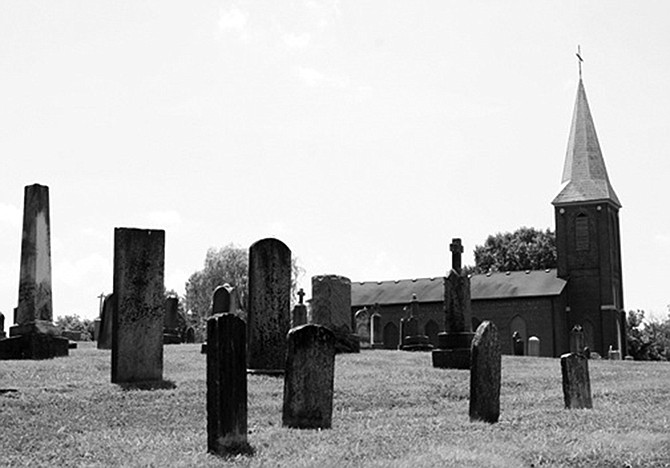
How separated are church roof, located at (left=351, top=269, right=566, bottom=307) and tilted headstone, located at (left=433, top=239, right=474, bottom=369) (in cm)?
4651

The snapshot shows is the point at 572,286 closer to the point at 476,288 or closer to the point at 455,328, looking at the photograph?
the point at 476,288

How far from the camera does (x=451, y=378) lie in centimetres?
2323

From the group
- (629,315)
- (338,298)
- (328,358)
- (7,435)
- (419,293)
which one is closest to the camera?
(7,435)

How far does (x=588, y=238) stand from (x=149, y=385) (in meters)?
62.7

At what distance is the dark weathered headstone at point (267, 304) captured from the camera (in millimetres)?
20297

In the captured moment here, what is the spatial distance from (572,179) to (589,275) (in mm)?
7747

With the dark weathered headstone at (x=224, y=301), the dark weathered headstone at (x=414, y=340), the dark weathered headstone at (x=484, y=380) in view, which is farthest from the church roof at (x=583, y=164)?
the dark weathered headstone at (x=484, y=380)

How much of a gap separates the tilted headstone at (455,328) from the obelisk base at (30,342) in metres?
10.5

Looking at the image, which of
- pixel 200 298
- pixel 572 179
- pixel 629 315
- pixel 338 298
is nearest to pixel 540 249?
pixel 629 315

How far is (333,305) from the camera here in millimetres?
28438

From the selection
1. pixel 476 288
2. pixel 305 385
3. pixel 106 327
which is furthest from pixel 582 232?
pixel 305 385

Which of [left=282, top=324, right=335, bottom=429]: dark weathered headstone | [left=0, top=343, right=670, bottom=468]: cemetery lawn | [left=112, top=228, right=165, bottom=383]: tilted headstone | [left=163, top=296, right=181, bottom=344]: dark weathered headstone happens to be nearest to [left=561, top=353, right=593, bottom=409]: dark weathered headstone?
[left=0, top=343, right=670, bottom=468]: cemetery lawn

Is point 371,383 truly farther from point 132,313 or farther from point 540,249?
point 540,249

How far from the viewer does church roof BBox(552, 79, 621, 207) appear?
76.6 m
